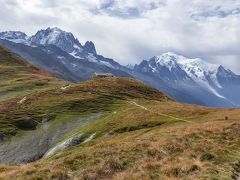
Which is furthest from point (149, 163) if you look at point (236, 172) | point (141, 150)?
point (236, 172)

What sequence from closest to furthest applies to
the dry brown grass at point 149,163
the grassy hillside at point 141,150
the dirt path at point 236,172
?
1. the dry brown grass at point 149,163
2. the grassy hillside at point 141,150
3. the dirt path at point 236,172

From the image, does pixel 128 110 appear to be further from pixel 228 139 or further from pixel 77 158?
pixel 77 158

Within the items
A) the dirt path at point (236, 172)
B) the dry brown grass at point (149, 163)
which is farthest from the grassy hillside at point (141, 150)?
the dirt path at point (236, 172)

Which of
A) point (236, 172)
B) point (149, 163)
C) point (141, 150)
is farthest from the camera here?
point (141, 150)

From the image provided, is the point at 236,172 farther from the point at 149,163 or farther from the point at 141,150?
the point at 141,150

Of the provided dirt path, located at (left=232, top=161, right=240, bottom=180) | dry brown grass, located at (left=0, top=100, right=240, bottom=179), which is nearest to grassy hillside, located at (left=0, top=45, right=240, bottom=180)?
dry brown grass, located at (left=0, top=100, right=240, bottom=179)

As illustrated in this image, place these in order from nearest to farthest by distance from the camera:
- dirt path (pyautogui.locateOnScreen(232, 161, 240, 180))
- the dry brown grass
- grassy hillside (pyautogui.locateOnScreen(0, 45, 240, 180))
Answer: the dry brown grass
grassy hillside (pyautogui.locateOnScreen(0, 45, 240, 180))
dirt path (pyautogui.locateOnScreen(232, 161, 240, 180))

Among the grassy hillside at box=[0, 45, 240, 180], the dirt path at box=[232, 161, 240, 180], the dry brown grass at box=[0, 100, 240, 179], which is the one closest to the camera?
the dry brown grass at box=[0, 100, 240, 179]

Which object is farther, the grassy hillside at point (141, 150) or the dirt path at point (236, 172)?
the dirt path at point (236, 172)

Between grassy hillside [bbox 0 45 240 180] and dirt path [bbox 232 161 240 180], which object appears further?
dirt path [bbox 232 161 240 180]

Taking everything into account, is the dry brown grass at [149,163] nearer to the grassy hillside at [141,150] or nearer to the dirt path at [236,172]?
the grassy hillside at [141,150]

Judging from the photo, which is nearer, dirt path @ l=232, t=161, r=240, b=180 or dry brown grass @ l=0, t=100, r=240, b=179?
dry brown grass @ l=0, t=100, r=240, b=179

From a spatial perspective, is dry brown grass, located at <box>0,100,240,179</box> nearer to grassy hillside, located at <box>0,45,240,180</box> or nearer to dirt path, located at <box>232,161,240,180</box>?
grassy hillside, located at <box>0,45,240,180</box>

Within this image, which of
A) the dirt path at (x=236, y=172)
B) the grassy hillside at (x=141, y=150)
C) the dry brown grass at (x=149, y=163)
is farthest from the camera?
the dirt path at (x=236, y=172)
